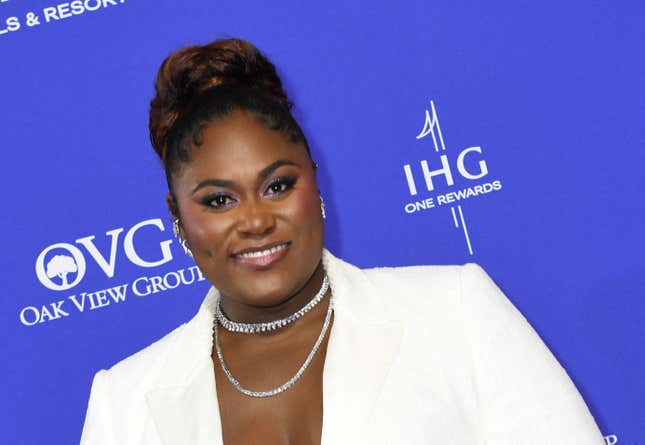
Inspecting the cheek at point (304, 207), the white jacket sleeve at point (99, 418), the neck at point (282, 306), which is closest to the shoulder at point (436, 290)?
the neck at point (282, 306)

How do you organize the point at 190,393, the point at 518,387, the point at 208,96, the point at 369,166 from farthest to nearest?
the point at 369,166
the point at 190,393
the point at 208,96
the point at 518,387

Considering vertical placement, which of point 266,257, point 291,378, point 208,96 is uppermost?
point 208,96

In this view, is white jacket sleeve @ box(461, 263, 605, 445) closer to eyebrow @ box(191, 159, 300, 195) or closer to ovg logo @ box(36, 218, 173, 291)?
eyebrow @ box(191, 159, 300, 195)

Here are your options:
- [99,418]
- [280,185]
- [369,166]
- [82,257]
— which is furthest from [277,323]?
[82,257]

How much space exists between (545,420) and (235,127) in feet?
2.45

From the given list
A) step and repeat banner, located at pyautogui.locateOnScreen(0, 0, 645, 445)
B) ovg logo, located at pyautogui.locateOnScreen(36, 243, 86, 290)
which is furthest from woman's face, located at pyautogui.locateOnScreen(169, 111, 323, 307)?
ovg logo, located at pyautogui.locateOnScreen(36, 243, 86, 290)

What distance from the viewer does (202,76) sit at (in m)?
1.95

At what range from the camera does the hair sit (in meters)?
1.87

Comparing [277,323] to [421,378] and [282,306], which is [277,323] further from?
[421,378]

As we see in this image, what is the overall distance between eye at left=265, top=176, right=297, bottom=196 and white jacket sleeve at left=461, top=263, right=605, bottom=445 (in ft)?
1.27

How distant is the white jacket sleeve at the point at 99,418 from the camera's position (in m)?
2.07

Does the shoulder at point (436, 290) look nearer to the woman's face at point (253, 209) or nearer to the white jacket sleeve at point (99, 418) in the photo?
the woman's face at point (253, 209)

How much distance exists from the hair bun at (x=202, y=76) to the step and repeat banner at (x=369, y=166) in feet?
1.30

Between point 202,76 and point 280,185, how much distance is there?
0.28m
